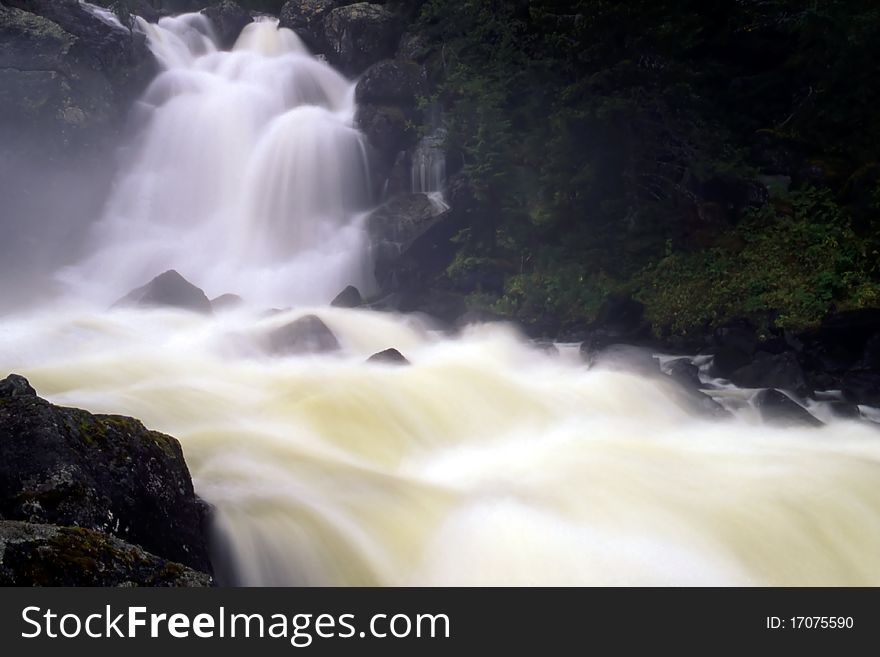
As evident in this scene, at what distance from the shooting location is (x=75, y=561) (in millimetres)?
3764

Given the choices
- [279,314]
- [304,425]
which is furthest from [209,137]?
[304,425]

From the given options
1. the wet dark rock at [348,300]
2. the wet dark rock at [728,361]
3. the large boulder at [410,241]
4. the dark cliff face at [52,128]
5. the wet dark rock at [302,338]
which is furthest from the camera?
the dark cliff face at [52,128]

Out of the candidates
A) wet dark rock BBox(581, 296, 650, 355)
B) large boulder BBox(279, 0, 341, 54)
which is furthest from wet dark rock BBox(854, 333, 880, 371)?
large boulder BBox(279, 0, 341, 54)

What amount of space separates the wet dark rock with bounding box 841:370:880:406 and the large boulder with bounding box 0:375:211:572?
Answer: 11.4 meters

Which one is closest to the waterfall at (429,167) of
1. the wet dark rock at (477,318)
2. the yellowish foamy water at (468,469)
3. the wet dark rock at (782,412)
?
the wet dark rock at (477,318)

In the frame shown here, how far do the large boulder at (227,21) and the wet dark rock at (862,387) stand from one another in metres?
32.1

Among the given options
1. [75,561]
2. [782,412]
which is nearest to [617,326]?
[782,412]

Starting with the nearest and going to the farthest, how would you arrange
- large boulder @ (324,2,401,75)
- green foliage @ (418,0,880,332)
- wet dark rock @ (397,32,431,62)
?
1. green foliage @ (418,0,880,332)
2. wet dark rock @ (397,32,431,62)
3. large boulder @ (324,2,401,75)

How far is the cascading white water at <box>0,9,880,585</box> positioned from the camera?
20.3ft

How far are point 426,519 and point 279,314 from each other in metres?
11.2

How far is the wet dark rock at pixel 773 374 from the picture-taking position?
12.5 meters

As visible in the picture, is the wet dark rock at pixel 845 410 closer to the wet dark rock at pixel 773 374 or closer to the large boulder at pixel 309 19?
the wet dark rock at pixel 773 374

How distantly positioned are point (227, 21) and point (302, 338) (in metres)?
26.9

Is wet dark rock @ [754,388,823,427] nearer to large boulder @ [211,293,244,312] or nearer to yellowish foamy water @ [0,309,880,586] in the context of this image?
yellowish foamy water @ [0,309,880,586]
